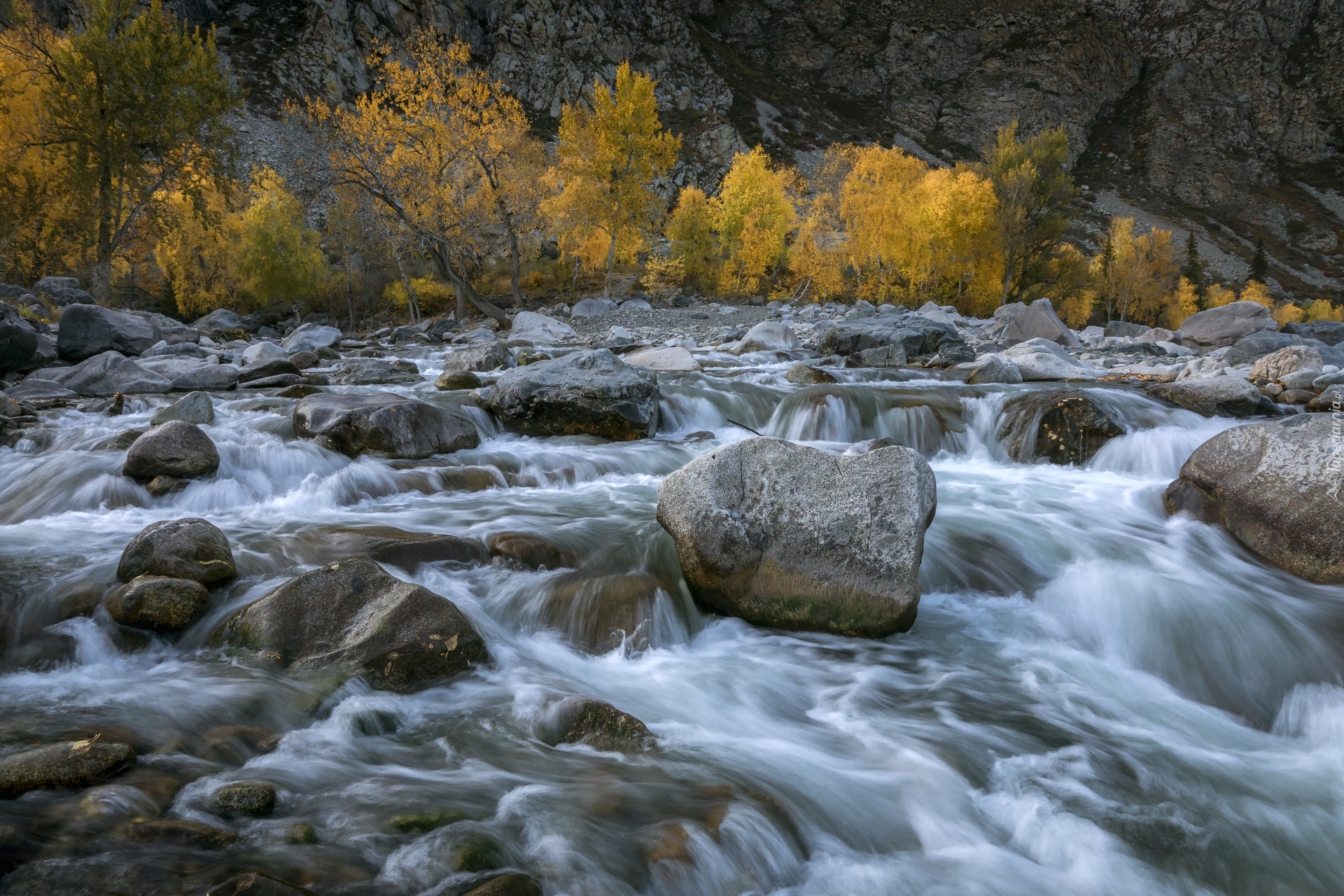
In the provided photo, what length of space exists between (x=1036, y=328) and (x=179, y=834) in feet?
85.9

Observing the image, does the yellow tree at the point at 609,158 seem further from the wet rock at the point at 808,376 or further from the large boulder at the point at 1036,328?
the wet rock at the point at 808,376

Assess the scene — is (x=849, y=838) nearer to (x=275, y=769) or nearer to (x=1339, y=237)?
(x=275, y=769)

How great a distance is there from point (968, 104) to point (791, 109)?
4069 centimetres

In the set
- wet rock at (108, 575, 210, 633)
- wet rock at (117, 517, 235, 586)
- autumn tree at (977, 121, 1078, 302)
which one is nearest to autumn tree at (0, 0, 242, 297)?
wet rock at (117, 517, 235, 586)

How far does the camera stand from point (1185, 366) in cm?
1554

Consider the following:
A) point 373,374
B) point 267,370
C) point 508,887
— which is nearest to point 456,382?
point 373,374

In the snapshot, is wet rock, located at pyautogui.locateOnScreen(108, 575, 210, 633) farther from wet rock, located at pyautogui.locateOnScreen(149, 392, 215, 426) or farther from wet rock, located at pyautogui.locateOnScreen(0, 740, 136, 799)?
wet rock, located at pyautogui.locateOnScreen(149, 392, 215, 426)

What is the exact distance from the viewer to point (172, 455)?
6895 mm

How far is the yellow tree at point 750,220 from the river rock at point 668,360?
81.5 ft

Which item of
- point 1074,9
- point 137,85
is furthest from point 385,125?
point 1074,9

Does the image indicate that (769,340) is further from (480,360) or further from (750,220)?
(750,220)

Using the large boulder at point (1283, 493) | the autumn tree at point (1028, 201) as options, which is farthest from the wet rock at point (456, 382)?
the autumn tree at point (1028, 201)

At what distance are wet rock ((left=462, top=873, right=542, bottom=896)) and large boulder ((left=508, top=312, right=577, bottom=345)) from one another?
22376mm

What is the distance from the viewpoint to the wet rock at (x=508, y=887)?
2.09m
